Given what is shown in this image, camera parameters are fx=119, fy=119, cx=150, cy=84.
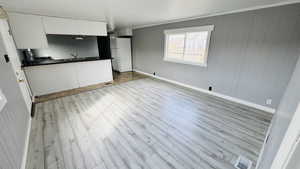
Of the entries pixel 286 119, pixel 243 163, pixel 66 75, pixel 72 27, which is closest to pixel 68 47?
pixel 72 27

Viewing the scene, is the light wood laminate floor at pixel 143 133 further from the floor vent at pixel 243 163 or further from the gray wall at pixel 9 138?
the gray wall at pixel 9 138

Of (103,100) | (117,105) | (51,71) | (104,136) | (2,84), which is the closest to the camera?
(2,84)

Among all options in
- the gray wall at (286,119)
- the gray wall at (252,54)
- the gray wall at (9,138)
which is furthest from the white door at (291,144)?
the gray wall at (252,54)

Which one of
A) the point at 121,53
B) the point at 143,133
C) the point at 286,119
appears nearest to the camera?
the point at 286,119

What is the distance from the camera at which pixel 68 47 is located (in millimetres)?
4520

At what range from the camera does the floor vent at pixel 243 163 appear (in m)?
1.50

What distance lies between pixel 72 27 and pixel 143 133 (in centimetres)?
379

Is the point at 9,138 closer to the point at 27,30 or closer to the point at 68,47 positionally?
the point at 27,30

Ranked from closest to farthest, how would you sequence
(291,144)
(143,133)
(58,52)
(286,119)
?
(291,144)
(286,119)
(143,133)
(58,52)

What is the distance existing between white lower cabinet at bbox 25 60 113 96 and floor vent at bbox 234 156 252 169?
444 cm

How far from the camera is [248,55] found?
9.12 feet

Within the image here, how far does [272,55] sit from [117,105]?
3.60m

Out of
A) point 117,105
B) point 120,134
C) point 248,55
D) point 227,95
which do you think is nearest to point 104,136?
point 120,134

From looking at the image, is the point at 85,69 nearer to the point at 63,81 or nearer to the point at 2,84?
the point at 63,81
